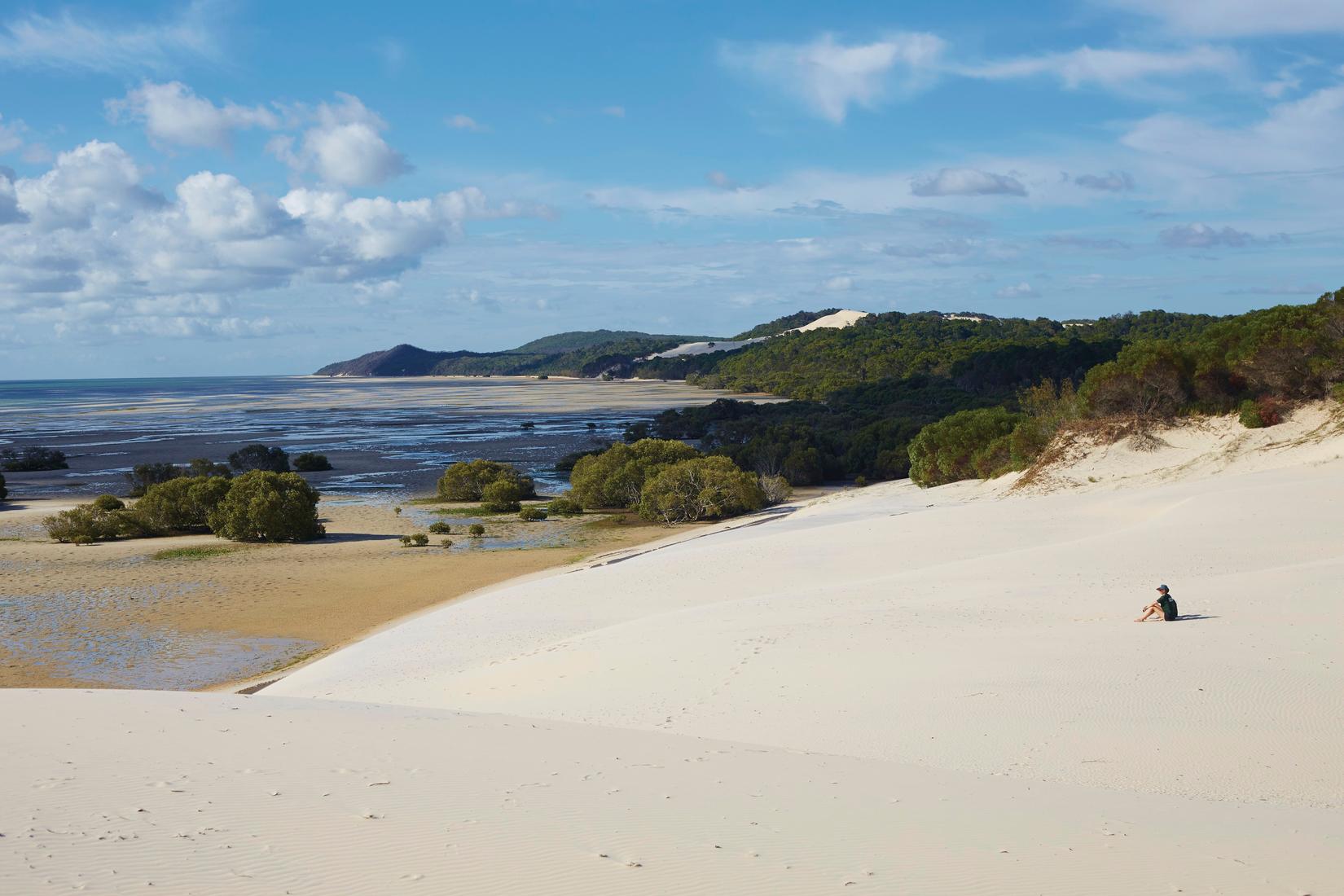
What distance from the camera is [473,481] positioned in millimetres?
40031

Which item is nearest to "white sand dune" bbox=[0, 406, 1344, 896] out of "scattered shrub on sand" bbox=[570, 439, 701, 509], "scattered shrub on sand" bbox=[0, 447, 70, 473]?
"scattered shrub on sand" bbox=[570, 439, 701, 509]

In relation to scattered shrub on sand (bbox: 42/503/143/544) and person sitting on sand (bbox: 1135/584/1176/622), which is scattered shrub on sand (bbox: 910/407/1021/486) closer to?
person sitting on sand (bbox: 1135/584/1176/622)

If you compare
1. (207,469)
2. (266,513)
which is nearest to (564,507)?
(266,513)

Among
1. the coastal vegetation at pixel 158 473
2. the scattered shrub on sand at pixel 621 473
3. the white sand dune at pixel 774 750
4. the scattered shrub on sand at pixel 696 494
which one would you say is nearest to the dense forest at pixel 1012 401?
the scattered shrub on sand at pixel 621 473

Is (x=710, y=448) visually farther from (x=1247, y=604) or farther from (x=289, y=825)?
(x=289, y=825)

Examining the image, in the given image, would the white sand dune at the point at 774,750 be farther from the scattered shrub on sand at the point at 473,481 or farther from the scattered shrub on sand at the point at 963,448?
the scattered shrub on sand at the point at 473,481

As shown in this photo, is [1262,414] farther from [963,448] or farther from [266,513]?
[266,513]

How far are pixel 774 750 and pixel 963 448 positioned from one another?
2809cm

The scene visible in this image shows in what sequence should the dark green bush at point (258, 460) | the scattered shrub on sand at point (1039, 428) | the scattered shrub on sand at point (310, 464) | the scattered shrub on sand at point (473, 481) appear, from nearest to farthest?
1. the scattered shrub on sand at point (1039, 428)
2. the scattered shrub on sand at point (473, 481)
3. the dark green bush at point (258, 460)
4. the scattered shrub on sand at point (310, 464)

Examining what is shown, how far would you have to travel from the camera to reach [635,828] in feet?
20.3

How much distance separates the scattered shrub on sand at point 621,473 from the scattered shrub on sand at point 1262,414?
59.3 feet

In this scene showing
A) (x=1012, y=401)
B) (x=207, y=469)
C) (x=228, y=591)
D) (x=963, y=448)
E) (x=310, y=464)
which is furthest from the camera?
(x=1012, y=401)

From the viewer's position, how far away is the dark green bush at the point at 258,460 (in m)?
49.8

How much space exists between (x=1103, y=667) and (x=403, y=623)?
12.5 meters
